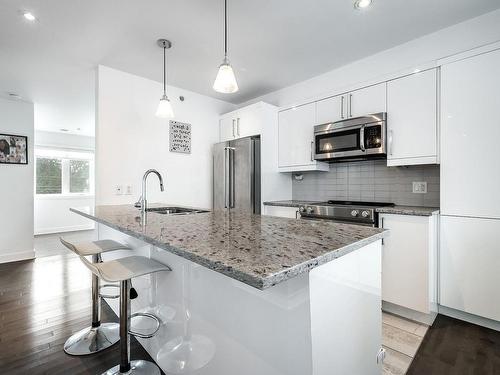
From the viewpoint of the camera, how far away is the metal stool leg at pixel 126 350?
1328 millimetres

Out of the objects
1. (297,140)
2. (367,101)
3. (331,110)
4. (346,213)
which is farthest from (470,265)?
(297,140)

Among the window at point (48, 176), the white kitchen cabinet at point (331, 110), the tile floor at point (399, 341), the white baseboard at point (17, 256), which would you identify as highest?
the white kitchen cabinet at point (331, 110)

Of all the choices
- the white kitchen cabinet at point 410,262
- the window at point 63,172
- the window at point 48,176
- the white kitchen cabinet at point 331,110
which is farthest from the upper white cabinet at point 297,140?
the window at point 48,176

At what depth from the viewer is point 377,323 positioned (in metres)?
1.21

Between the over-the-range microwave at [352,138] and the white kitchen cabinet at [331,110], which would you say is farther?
the white kitchen cabinet at [331,110]

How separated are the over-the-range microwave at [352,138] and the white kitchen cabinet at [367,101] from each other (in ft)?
0.28

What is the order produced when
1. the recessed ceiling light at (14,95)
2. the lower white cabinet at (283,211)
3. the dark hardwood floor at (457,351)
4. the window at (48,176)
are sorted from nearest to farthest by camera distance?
the dark hardwood floor at (457,351)
the lower white cabinet at (283,211)
the recessed ceiling light at (14,95)
the window at (48,176)

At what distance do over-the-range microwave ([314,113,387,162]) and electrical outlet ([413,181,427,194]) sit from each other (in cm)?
39

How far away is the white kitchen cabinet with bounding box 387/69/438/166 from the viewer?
218 centimetres

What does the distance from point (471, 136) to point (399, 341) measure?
1.62 m

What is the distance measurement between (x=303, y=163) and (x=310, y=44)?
1.28 m

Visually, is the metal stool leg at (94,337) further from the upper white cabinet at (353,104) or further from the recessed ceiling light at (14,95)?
the recessed ceiling light at (14,95)

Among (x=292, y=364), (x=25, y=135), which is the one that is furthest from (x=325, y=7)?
(x=25, y=135)

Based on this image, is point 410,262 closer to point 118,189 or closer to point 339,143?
point 339,143
